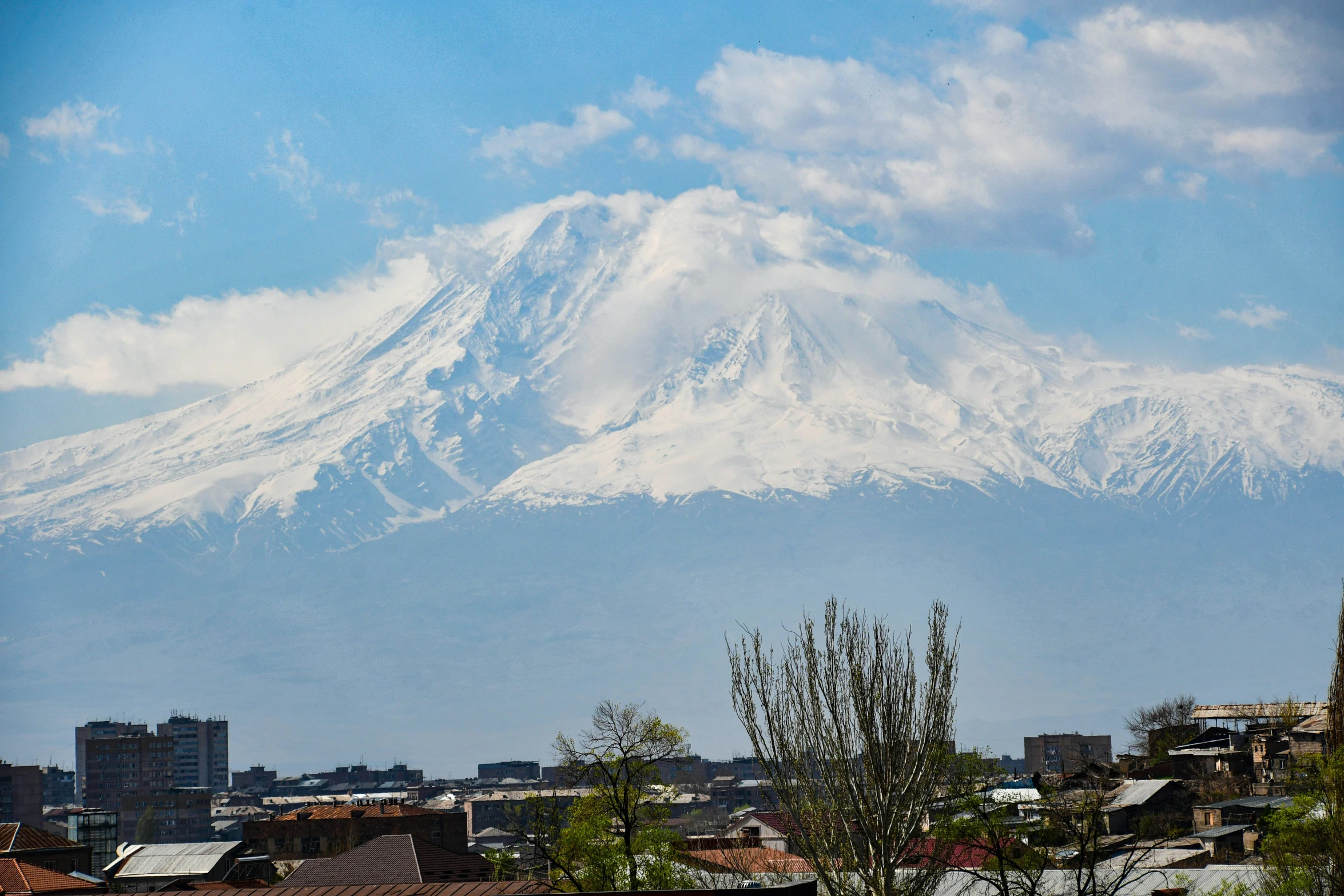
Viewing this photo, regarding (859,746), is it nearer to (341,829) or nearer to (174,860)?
(174,860)

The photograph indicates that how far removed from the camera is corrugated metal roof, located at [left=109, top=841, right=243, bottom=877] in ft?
282

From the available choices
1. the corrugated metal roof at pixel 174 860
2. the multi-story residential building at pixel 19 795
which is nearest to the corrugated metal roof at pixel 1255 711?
the corrugated metal roof at pixel 174 860

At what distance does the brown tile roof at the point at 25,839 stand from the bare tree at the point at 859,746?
46302 millimetres

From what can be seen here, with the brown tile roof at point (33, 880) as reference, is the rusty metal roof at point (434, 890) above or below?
above

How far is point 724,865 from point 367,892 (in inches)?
1069

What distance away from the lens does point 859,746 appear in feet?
105

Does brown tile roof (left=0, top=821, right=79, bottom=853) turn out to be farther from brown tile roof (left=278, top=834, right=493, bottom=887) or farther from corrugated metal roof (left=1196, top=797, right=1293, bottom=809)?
corrugated metal roof (left=1196, top=797, right=1293, bottom=809)

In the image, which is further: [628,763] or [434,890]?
[628,763]

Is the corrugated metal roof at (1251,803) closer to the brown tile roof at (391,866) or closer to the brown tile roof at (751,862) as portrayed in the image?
the brown tile roof at (751,862)

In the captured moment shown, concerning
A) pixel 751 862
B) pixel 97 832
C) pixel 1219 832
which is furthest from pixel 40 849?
pixel 1219 832

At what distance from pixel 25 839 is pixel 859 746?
2053 inches

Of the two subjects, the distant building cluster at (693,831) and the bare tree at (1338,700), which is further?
the distant building cluster at (693,831)

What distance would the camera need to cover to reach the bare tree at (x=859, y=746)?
31.5m

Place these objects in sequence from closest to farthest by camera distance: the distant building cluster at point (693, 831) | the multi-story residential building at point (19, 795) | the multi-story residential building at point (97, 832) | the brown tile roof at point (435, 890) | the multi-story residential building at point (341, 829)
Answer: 1. the brown tile roof at point (435, 890)
2. the distant building cluster at point (693, 831)
3. the multi-story residential building at point (97, 832)
4. the multi-story residential building at point (341, 829)
5. the multi-story residential building at point (19, 795)
